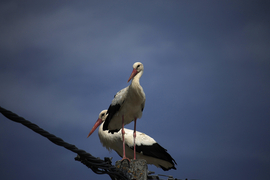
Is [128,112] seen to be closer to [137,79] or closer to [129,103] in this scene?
[129,103]

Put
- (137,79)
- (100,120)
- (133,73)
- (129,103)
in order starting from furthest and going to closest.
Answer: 1. (100,120)
2. (133,73)
3. (137,79)
4. (129,103)

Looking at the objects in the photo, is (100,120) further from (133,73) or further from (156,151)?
(133,73)

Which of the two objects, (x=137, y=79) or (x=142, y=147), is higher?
(x=137, y=79)

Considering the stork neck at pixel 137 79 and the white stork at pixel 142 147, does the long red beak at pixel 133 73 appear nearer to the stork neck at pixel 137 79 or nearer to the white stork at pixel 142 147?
the stork neck at pixel 137 79

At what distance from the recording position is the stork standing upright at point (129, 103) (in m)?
5.12

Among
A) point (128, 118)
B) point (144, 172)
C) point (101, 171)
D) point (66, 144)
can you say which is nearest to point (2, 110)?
point (66, 144)

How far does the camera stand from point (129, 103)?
5.17 meters

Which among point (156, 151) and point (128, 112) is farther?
point (156, 151)

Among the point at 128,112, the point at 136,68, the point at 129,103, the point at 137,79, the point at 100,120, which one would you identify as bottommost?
the point at 128,112

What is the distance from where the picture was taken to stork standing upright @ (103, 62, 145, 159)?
16.8 ft

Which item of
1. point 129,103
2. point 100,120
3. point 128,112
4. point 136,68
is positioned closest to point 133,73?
point 136,68

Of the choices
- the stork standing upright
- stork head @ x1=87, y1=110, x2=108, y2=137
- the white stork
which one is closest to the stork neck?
the stork standing upright

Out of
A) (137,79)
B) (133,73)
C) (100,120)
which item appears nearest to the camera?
(137,79)

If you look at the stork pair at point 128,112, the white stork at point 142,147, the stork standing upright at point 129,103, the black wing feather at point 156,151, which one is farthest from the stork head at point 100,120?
the stork standing upright at point 129,103
